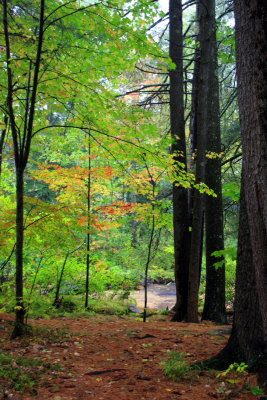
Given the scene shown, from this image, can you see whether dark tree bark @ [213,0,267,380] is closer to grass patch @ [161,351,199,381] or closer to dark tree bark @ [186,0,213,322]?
grass patch @ [161,351,199,381]

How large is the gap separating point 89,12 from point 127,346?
453 cm

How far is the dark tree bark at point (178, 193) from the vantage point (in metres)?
6.46

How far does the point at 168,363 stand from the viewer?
3.13 m

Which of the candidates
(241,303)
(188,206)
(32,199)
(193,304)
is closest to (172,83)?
(188,206)

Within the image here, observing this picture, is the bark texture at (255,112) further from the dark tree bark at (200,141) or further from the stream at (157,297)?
the stream at (157,297)

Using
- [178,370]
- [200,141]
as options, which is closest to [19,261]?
[178,370]

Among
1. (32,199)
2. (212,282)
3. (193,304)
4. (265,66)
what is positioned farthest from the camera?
(212,282)

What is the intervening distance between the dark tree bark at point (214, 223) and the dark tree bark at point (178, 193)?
20.7 inches

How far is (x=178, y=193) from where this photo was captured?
6637 millimetres

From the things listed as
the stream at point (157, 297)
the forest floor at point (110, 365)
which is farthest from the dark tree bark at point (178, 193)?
the stream at point (157, 297)

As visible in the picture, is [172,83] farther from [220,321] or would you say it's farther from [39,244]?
[220,321]

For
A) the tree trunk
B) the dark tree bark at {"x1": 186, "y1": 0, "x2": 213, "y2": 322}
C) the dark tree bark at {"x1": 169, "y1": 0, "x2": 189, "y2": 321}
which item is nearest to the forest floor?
the tree trunk

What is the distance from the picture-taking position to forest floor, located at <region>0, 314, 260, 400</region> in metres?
2.46

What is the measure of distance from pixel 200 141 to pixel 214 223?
6.34 ft
